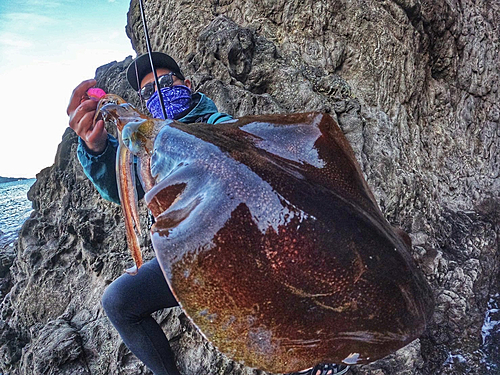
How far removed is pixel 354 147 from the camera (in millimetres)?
2928

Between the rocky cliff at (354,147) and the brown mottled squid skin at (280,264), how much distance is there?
1.52 m

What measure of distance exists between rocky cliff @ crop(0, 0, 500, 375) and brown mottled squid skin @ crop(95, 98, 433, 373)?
5.00ft

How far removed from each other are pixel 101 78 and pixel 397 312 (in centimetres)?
391

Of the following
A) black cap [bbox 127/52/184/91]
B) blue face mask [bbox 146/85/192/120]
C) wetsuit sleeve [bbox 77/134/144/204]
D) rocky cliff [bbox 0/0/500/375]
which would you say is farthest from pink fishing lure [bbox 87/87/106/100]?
rocky cliff [bbox 0/0/500/375]

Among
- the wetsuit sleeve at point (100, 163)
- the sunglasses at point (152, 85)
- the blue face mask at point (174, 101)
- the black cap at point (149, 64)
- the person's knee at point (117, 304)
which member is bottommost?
the person's knee at point (117, 304)

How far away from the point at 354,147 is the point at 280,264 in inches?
90.5

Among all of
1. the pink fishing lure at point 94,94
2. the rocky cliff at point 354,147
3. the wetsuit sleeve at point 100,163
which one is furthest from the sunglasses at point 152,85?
the rocky cliff at point 354,147

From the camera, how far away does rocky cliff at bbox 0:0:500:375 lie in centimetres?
253

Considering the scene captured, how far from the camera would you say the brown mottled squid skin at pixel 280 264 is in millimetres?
831

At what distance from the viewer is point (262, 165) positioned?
1.01 m

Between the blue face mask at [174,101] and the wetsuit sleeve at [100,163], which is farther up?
the blue face mask at [174,101]

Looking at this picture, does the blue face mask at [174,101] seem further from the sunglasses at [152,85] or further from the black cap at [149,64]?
the black cap at [149,64]

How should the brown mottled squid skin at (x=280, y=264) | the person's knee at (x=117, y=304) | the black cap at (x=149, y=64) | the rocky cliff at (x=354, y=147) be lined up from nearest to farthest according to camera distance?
the brown mottled squid skin at (x=280, y=264)
the person's knee at (x=117, y=304)
the black cap at (x=149, y=64)
the rocky cliff at (x=354, y=147)

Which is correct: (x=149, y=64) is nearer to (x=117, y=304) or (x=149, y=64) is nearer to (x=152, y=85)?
(x=152, y=85)
